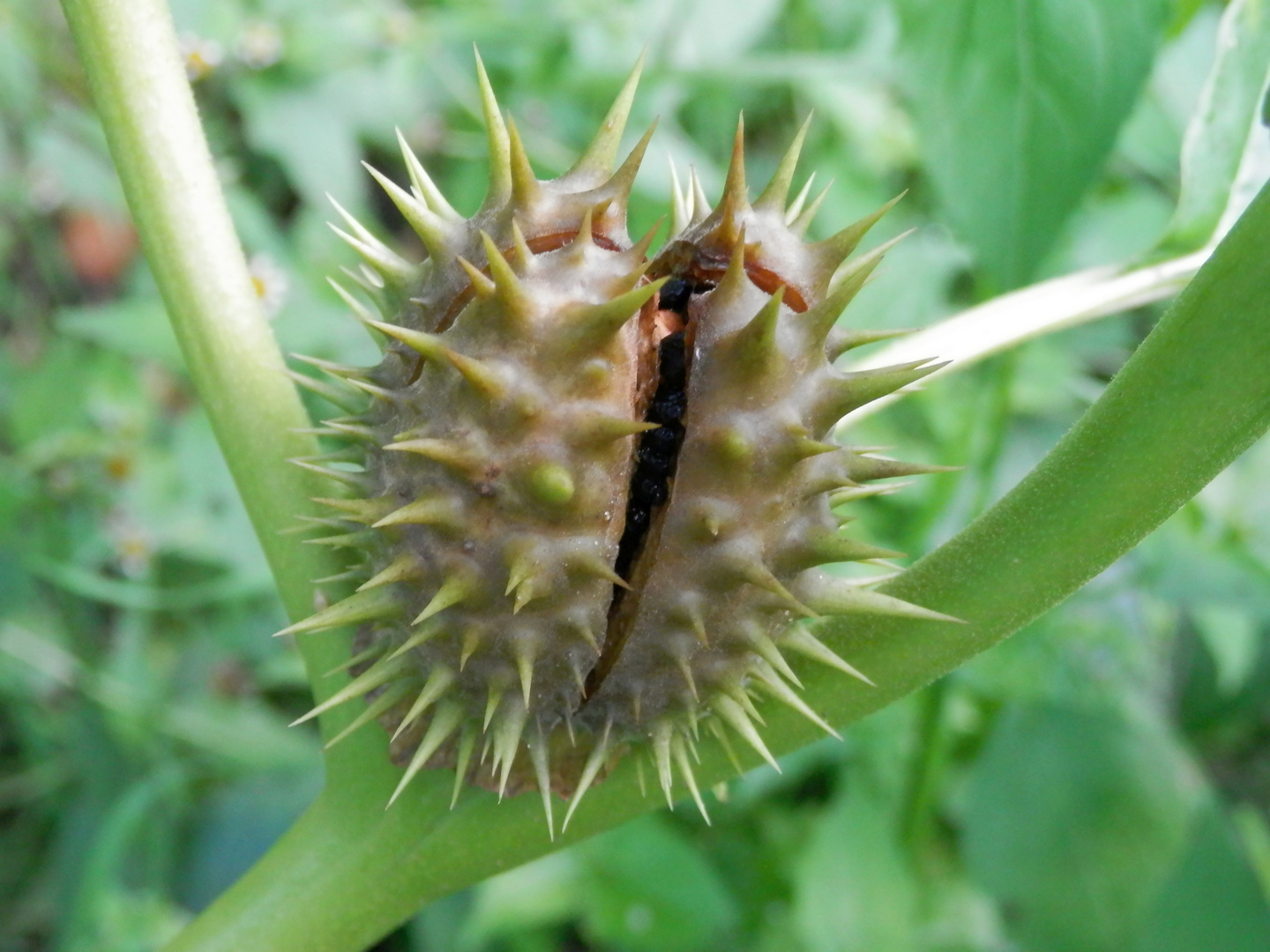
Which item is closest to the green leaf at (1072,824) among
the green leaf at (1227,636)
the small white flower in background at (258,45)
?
the green leaf at (1227,636)

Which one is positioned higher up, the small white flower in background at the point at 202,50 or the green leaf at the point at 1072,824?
the small white flower in background at the point at 202,50

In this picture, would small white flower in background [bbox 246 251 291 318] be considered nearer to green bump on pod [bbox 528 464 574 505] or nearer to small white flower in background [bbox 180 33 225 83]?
small white flower in background [bbox 180 33 225 83]

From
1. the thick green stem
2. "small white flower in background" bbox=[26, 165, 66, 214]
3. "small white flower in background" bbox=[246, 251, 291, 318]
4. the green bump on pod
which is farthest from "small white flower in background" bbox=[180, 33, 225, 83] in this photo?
the green bump on pod

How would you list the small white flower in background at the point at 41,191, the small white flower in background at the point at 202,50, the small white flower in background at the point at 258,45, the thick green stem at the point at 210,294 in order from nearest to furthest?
the thick green stem at the point at 210,294 → the small white flower in background at the point at 202,50 → the small white flower in background at the point at 258,45 → the small white flower in background at the point at 41,191

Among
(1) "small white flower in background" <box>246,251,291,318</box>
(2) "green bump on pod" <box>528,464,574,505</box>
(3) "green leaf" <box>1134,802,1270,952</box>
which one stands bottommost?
(3) "green leaf" <box>1134,802,1270,952</box>

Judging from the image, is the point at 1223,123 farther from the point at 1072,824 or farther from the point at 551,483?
the point at 1072,824

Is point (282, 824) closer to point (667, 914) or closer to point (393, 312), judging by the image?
point (667, 914)

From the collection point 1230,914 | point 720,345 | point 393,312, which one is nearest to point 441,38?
point 393,312

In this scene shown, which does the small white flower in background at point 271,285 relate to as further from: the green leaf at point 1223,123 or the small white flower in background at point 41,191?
the green leaf at point 1223,123
